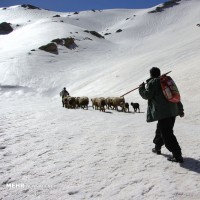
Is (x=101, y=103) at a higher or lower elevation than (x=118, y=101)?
lower

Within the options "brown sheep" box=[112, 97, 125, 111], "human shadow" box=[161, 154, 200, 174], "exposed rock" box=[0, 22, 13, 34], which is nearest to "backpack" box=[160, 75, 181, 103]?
"human shadow" box=[161, 154, 200, 174]

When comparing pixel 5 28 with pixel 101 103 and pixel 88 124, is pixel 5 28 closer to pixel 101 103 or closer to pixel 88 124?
pixel 101 103

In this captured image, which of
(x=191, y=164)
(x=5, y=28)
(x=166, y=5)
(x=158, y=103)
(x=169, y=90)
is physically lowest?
(x=191, y=164)

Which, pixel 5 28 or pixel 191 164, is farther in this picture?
pixel 5 28

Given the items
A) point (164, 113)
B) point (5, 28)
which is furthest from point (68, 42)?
point (164, 113)

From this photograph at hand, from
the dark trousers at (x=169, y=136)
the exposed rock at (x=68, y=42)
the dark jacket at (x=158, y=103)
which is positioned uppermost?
the exposed rock at (x=68, y=42)

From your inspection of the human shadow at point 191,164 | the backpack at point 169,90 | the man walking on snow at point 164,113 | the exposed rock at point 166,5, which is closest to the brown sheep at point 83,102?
the human shadow at point 191,164

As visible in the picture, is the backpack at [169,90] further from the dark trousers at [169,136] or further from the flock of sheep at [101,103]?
the flock of sheep at [101,103]

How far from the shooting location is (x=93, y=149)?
7844mm

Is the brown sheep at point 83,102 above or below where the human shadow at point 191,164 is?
above

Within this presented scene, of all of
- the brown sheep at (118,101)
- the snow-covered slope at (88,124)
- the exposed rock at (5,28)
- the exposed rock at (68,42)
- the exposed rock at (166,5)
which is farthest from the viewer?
the exposed rock at (166,5)

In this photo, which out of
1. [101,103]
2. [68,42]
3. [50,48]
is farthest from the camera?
A: [68,42]

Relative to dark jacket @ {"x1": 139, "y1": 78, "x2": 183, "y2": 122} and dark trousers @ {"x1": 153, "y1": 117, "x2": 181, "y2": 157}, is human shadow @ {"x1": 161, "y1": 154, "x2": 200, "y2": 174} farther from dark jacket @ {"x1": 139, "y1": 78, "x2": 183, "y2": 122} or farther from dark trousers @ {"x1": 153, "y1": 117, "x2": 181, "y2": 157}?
dark jacket @ {"x1": 139, "y1": 78, "x2": 183, "y2": 122}

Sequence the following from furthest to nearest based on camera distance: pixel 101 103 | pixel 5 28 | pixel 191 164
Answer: pixel 5 28, pixel 101 103, pixel 191 164
